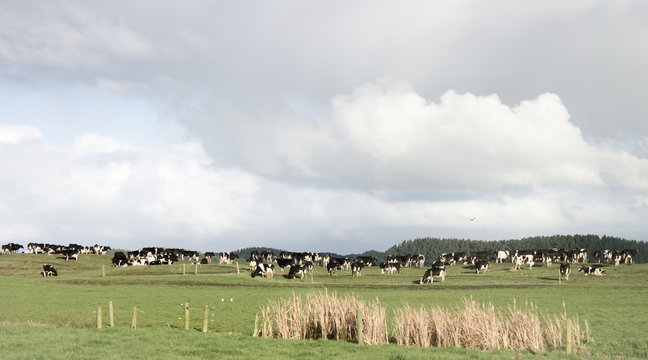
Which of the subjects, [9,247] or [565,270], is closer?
[565,270]

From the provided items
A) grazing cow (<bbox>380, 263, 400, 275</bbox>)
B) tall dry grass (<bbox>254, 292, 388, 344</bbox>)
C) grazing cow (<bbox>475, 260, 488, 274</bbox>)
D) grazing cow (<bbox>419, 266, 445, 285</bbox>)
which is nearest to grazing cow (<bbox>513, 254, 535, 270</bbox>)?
grazing cow (<bbox>475, 260, 488, 274</bbox>)

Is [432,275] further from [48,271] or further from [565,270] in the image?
[48,271]

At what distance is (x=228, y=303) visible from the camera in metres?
49.1

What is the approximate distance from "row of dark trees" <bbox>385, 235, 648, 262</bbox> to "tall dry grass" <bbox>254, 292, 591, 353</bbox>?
368 ft

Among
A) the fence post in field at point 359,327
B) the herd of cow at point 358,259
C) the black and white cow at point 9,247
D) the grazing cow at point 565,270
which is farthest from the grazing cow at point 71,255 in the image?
the fence post in field at point 359,327

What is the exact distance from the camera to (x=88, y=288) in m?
61.1

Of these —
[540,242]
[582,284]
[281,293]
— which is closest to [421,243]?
[540,242]

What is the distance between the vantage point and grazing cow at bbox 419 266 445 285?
234 feet

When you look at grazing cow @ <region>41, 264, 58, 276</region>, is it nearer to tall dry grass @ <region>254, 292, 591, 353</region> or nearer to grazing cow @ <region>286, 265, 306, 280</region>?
grazing cow @ <region>286, 265, 306, 280</region>

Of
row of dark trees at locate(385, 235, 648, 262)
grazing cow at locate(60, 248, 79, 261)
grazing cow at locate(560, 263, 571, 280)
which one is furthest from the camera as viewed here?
row of dark trees at locate(385, 235, 648, 262)

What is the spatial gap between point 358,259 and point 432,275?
28.0 meters

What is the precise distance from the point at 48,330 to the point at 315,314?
1608 cm

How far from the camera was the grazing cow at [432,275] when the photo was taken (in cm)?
7119

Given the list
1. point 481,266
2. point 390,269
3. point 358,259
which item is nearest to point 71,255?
point 358,259
